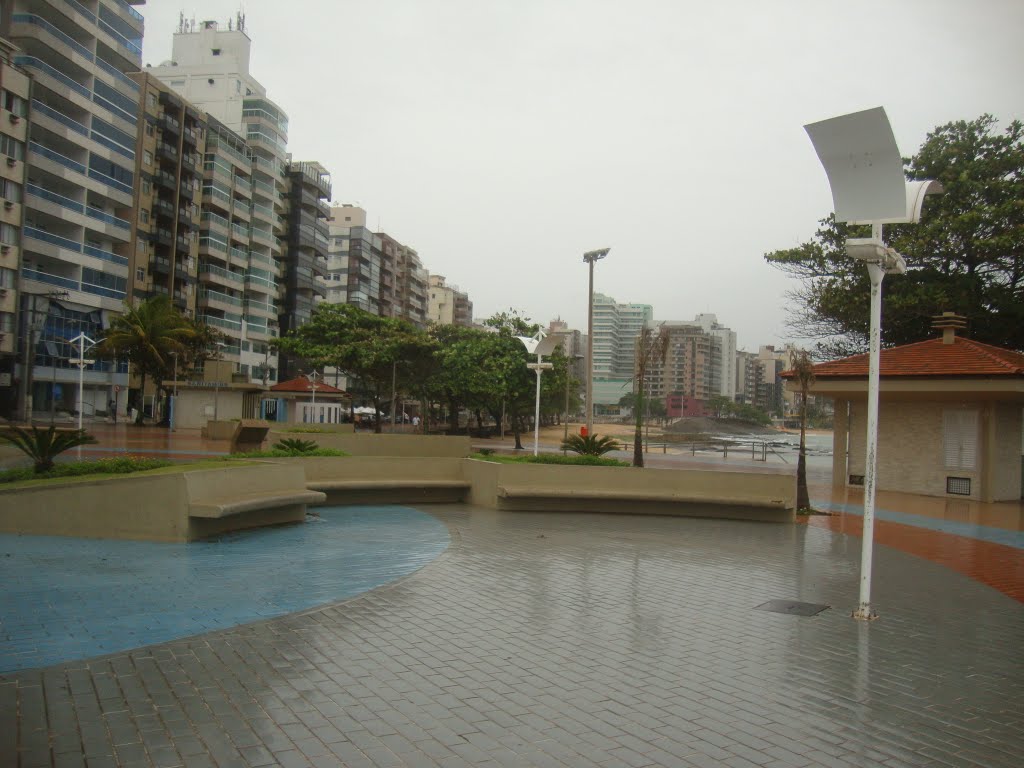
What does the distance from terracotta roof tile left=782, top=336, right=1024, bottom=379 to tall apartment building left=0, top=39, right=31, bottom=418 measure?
1573 inches

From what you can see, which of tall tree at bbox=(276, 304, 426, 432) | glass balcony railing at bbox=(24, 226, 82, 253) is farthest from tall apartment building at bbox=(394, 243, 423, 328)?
tall tree at bbox=(276, 304, 426, 432)

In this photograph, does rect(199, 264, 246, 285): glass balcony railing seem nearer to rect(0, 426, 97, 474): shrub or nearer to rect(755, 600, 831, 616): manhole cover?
rect(0, 426, 97, 474): shrub

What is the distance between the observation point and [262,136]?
7075 cm

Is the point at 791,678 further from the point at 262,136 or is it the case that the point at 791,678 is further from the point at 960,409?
the point at 262,136

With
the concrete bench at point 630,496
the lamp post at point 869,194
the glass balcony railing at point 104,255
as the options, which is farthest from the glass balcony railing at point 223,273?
the lamp post at point 869,194

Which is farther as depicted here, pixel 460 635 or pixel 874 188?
pixel 874 188

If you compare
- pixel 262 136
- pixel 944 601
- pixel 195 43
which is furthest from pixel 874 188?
pixel 195 43

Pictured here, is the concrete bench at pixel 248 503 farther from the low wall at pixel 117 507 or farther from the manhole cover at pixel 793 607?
the manhole cover at pixel 793 607

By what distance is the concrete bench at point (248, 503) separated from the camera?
9.47 metres

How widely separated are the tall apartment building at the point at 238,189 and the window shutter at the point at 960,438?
5546cm

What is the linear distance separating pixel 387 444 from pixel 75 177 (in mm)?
38821

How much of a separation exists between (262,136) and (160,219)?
53.7ft

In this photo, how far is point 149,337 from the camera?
43312 millimetres

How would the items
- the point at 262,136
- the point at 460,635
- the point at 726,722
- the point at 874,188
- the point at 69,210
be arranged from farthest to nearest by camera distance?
1. the point at 262,136
2. the point at 69,210
3. the point at 874,188
4. the point at 460,635
5. the point at 726,722
